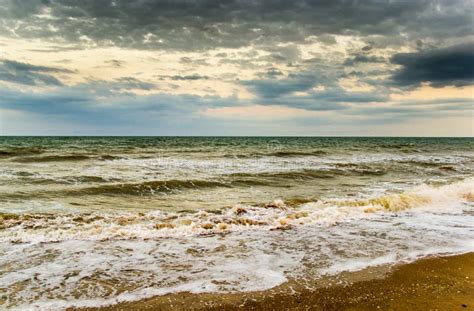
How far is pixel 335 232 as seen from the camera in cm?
750

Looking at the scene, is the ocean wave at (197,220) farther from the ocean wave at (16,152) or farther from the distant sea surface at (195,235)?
the ocean wave at (16,152)

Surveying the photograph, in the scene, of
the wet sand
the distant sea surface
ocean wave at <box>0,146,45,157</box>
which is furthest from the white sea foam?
ocean wave at <box>0,146,45,157</box>

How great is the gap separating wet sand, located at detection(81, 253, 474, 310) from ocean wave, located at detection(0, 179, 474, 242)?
9.77ft

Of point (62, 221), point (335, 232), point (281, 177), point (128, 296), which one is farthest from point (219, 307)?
point (281, 177)

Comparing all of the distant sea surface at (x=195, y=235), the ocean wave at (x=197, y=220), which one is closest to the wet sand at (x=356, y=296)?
the distant sea surface at (x=195, y=235)

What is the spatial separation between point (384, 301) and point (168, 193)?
9.55 m

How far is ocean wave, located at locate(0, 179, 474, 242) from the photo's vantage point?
719 cm

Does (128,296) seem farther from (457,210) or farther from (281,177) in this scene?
(281,177)

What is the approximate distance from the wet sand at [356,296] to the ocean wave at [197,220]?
2.98 m

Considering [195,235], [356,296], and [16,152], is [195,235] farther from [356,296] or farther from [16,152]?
[16,152]

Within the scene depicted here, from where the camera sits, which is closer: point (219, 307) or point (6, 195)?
point (219, 307)

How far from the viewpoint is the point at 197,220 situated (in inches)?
331

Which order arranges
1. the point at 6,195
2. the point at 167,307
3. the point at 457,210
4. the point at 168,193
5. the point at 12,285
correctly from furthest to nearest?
1. the point at 168,193
2. the point at 6,195
3. the point at 457,210
4. the point at 12,285
5. the point at 167,307

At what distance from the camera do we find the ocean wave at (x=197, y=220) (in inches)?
283
